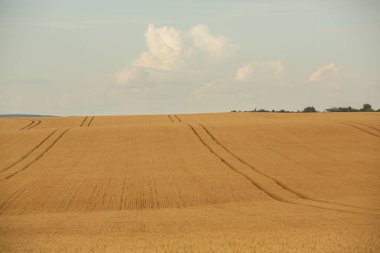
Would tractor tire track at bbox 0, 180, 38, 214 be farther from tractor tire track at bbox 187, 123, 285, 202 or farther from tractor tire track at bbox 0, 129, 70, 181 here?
tractor tire track at bbox 187, 123, 285, 202

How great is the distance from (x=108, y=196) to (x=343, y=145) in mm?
24758

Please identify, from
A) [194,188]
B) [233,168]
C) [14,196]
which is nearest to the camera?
[14,196]

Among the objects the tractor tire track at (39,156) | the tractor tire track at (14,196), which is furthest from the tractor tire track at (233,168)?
the tractor tire track at (14,196)

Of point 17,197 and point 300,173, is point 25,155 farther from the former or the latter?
point 300,173

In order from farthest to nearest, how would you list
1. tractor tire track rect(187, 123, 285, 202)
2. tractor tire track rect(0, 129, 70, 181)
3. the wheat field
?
tractor tire track rect(0, 129, 70, 181)
tractor tire track rect(187, 123, 285, 202)
the wheat field

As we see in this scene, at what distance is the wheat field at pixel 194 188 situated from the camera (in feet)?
70.2

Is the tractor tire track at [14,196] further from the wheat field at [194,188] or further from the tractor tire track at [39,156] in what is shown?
the tractor tire track at [39,156]

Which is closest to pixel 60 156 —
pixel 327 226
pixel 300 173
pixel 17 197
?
pixel 17 197

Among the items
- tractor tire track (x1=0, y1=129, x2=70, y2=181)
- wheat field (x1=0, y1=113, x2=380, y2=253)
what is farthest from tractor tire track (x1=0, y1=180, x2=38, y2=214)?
tractor tire track (x1=0, y1=129, x2=70, y2=181)

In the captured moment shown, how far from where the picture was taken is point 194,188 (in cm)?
3688

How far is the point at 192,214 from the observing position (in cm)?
2903

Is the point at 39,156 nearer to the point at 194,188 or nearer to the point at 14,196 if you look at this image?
the point at 14,196

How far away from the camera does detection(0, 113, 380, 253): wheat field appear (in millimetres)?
21391

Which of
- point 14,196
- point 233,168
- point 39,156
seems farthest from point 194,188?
point 39,156
